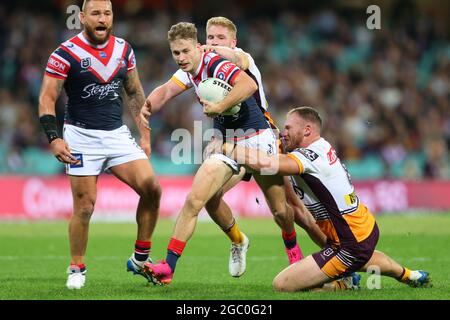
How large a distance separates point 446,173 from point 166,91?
12.8 m

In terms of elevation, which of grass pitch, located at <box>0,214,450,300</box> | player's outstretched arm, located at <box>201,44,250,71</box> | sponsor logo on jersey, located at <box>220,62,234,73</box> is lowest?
grass pitch, located at <box>0,214,450,300</box>

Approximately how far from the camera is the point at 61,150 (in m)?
8.34

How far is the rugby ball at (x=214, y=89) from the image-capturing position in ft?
27.6

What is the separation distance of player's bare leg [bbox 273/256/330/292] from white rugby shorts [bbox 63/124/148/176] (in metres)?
2.02

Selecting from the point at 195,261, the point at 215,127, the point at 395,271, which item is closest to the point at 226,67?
the point at 215,127

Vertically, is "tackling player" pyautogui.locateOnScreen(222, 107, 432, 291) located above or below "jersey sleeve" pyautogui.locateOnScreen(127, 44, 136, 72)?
below

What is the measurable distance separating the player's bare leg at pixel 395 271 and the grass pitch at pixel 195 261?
12 cm

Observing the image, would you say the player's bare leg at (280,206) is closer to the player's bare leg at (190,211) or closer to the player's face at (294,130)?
the player's bare leg at (190,211)

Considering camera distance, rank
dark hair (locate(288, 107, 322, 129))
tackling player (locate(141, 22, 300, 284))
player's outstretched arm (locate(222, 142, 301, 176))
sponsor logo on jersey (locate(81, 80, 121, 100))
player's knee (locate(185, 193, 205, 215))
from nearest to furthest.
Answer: player's outstretched arm (locate(222, 142, 301, 176))
dark hair (locate(288, 107, 322, 129))
tackling player (locate(141, 22, 300, 284))
player's knee (locate(185, 193, 205, 215))
sponsor logo on jersey (locate(81, 80, 121, 100))

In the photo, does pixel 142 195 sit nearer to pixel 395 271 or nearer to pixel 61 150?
pixel 61 150

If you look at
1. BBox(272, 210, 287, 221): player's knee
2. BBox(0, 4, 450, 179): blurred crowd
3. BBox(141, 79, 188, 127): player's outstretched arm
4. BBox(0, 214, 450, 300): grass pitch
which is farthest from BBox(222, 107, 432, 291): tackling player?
BBox(0, 4, 450, 179): blurred crowd

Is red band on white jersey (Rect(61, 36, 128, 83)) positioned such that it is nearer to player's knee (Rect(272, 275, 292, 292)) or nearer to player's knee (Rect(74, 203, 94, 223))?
player's knee (Rect(74, 203, 94, 223))

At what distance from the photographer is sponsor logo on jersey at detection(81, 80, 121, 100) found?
28.9 ft

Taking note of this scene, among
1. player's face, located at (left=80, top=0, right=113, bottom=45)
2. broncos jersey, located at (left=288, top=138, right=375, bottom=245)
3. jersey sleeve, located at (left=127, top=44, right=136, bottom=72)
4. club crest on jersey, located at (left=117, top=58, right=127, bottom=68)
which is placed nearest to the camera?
broncos jersey, located at (left=288, top=138, right=375, bottom=245)
